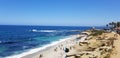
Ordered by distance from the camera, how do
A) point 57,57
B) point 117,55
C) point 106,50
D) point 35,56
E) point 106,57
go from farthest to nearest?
point 35,56
point 57,57
point 106,50
point 117,55
point 106,57

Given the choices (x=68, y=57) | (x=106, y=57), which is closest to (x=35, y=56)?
(x=68, y=57)

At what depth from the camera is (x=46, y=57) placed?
28000 millimetres

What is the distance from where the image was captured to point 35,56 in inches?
1137

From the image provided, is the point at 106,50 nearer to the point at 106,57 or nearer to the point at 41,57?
the point at 106,57

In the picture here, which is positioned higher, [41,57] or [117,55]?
[117,55]

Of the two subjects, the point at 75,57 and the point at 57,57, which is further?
the point at 57,57

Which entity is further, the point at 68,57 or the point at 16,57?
the point at 16,57

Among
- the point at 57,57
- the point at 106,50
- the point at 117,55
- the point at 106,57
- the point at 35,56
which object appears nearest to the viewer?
the point at 106,57

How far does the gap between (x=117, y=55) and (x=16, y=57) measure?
14210 mm

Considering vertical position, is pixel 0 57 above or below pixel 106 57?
below

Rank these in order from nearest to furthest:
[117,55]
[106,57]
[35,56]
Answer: [106,57], [117,55], [35,56]

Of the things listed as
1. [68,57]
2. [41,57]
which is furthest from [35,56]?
[68,57]

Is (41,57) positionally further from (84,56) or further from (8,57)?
(84,56)

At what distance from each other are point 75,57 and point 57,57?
7780 mm
